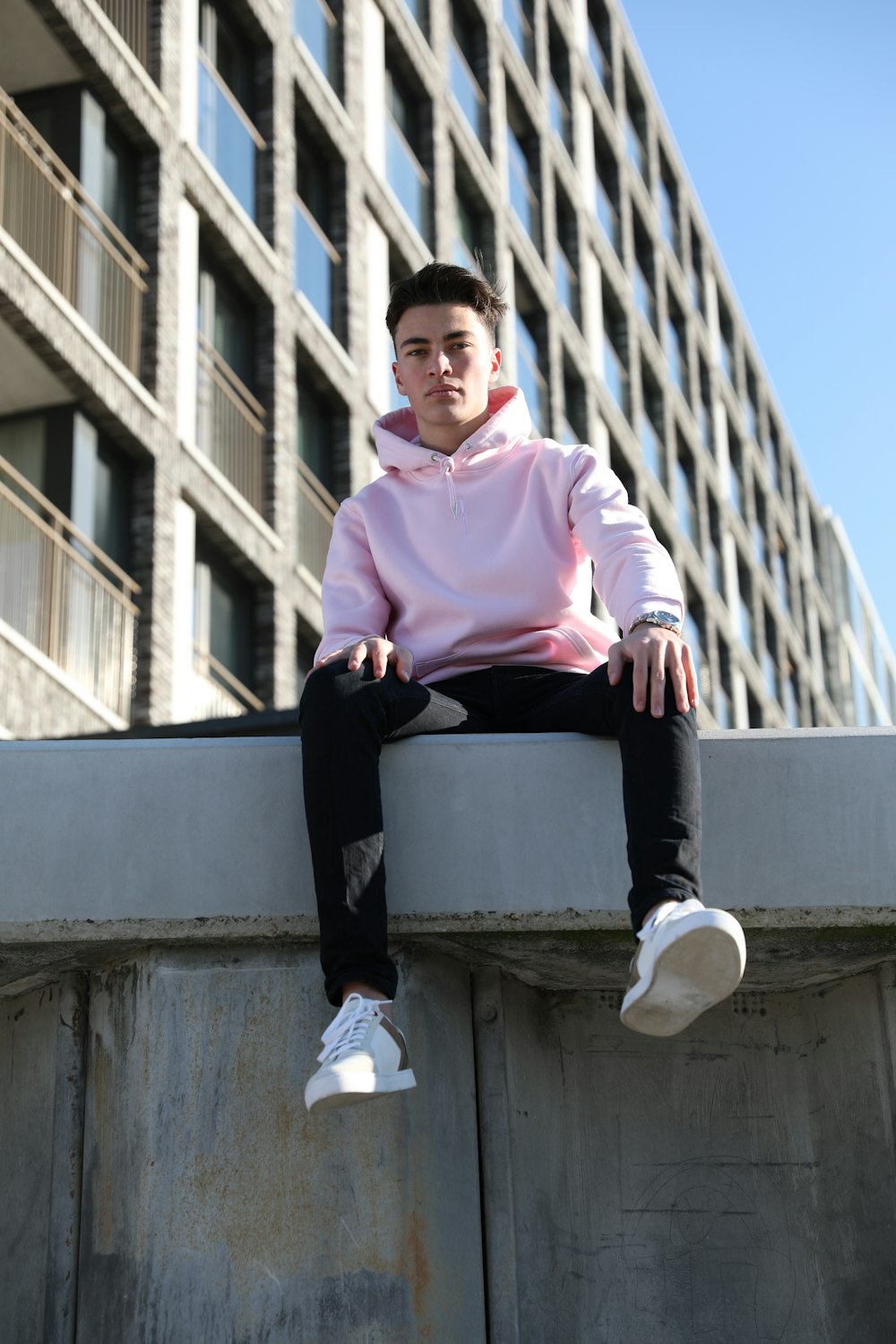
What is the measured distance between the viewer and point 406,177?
2267 centimetres

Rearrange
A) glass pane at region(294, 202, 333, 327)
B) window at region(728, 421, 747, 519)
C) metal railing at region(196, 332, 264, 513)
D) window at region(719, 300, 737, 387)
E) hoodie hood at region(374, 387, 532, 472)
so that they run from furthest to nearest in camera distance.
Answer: window at region(719, 300, 737, 387)
window at region(728, 421, 747, 519)
glass pane at region(294, 202, 333, 327)
metal railing at region(196, 332, 264, 513)
hoodie hood at region(374, 387, 532, 472)

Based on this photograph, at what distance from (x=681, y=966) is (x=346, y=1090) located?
0.61 metres

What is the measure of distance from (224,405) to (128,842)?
47.9 feet

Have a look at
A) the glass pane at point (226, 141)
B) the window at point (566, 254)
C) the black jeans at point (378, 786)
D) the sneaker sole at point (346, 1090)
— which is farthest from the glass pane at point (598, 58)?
the sneaker sole at point (346, 1090)

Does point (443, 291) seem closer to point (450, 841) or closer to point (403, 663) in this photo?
point (403, 663)

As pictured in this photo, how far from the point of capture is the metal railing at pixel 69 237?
594 inches

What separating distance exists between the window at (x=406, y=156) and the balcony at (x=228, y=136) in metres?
3.55

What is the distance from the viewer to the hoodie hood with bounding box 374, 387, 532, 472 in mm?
4172

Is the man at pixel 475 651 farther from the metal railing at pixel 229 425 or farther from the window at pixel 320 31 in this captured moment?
the window at pixel 320 31

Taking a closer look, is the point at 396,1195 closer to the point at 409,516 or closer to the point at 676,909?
the point at 676,909

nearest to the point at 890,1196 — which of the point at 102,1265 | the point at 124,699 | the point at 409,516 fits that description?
the point at 102,1265

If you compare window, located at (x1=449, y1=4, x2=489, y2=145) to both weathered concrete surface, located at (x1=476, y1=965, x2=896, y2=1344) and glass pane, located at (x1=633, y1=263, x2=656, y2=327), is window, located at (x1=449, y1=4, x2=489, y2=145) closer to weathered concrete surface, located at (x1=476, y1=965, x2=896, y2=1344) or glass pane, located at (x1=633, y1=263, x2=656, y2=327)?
glass pane, located at (x1=633, y1=263, x2=656, y2=327)

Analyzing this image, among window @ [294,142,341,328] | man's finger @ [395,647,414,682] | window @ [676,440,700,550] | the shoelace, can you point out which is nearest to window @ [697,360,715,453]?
window @ [676,440,700,550]

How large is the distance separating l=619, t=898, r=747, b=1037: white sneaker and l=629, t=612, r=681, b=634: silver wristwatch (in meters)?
0.69
